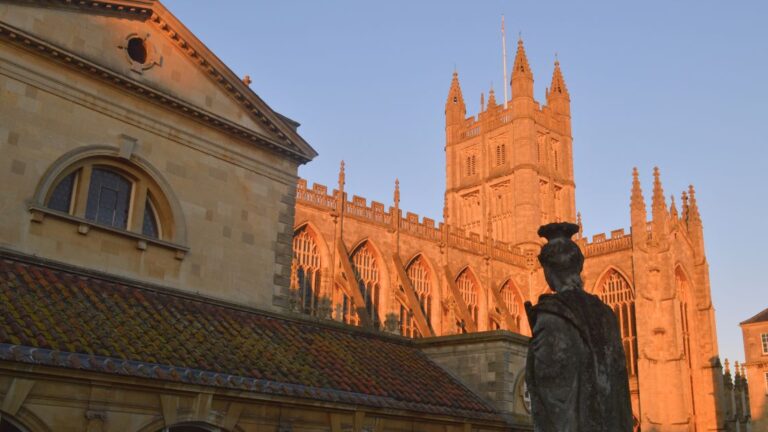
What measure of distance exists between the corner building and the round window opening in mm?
17846

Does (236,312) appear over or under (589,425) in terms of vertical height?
over

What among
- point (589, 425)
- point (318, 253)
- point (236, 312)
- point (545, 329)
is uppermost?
point (318, 253)

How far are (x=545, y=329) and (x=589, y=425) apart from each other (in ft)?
2.68

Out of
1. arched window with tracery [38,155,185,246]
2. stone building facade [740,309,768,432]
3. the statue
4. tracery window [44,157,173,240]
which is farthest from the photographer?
stone building facade [740,309,768,432]

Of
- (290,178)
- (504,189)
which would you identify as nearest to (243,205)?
(290,178)

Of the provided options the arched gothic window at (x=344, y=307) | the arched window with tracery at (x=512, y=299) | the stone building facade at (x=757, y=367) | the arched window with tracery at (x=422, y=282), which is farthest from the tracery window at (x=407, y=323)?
the stone building facade at (x=757, y=367)

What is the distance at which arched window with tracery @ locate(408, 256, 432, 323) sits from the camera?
45.8 m

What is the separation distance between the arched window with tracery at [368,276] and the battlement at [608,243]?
1665 cm

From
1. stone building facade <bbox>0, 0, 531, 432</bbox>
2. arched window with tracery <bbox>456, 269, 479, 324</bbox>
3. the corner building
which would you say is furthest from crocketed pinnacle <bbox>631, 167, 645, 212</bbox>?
stone building facade <bbox>0, 0, 531, 432</bbox>

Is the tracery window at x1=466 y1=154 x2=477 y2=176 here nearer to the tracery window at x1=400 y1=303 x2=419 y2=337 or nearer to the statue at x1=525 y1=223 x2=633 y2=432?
the tracery window at x1=400 y1=303 x2=419 y2=337

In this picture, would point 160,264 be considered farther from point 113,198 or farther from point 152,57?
point 152,57

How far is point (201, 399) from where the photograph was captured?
1470 centimetres

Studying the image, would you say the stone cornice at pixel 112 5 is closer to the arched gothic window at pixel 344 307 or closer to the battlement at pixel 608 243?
the arched gothic window at pixel 344 307

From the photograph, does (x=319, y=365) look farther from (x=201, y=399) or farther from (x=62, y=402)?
(x=62, y=402)
